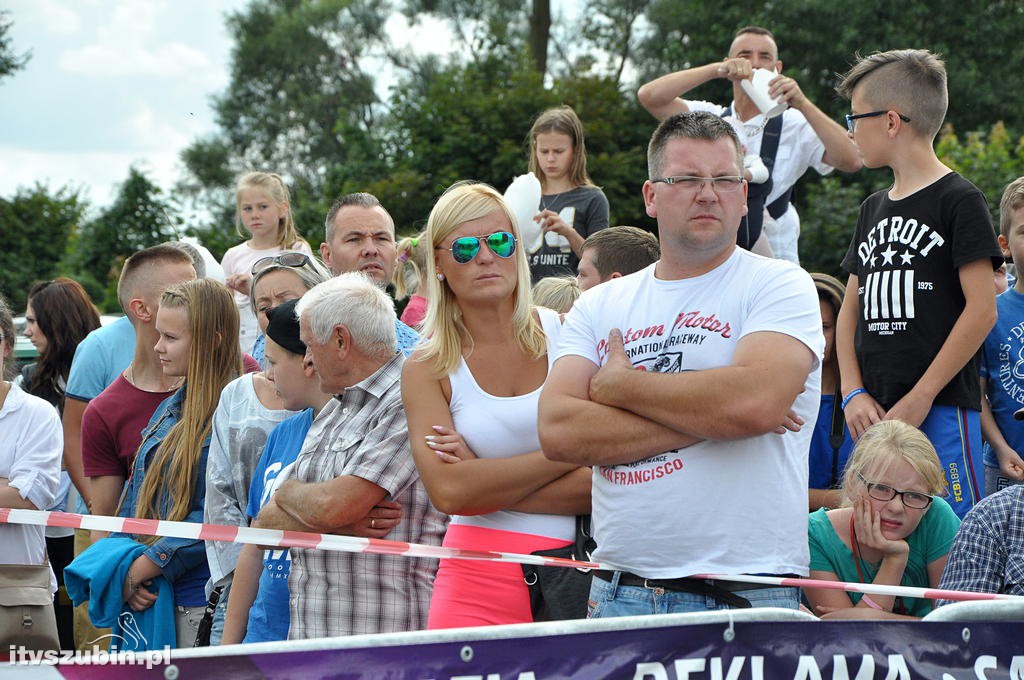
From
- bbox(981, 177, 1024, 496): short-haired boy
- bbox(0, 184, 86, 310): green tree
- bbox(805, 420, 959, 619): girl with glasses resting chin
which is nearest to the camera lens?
bbox(805, 420, 959, 619): girl with glasses resting chin

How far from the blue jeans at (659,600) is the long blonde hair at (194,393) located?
2.19m

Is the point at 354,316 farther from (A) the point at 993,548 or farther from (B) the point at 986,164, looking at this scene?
(B) the point at 986,164

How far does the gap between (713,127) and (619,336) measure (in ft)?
2.05

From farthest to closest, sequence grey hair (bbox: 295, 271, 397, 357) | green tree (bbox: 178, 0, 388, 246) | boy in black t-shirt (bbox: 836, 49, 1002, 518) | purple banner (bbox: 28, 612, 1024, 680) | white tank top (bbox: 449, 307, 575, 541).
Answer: green tree (bbox: 178, 0, 388, 246) < boy in black t-shirt (bbox: 836, 49, 1002, 518) < grey hair (bbox: 295, 271, 397, 357) < white tank top (bbox: 449, 307, 575, 541) < purple banner (bbox: 28, 612, 1024, 680)

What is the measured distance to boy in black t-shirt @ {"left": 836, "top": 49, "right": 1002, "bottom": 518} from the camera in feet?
12.9

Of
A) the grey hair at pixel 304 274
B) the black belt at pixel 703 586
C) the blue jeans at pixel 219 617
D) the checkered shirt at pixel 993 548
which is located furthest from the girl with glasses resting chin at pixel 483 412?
the grey hair at pixel 304 274

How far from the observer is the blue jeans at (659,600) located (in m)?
2.78

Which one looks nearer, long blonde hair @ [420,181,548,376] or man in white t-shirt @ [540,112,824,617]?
man in white t-shirt @ [540,112,824,617]

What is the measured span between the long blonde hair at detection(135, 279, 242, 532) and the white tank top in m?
1.58

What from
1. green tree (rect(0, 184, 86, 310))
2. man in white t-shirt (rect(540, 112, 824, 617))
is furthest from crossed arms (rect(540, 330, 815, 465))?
green tree (rect(0, 184, 86, 310))

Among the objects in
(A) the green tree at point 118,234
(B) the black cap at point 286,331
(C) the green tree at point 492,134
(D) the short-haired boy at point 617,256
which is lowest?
(B) the black cap at point 286,331

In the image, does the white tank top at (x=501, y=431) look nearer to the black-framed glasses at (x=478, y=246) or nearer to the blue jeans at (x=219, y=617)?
the black-framed glasses at (x=478, y=246)

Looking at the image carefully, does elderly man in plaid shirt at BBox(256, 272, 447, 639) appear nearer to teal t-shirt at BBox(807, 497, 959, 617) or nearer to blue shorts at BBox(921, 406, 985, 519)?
teal t-shirt at BBox(807, 497, 959, 617)

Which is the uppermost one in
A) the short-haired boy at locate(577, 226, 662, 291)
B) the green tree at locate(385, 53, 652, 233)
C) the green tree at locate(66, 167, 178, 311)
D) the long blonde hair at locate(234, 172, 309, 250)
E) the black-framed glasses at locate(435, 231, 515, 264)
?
the green tree at locate(385, 53, 652, 233)
